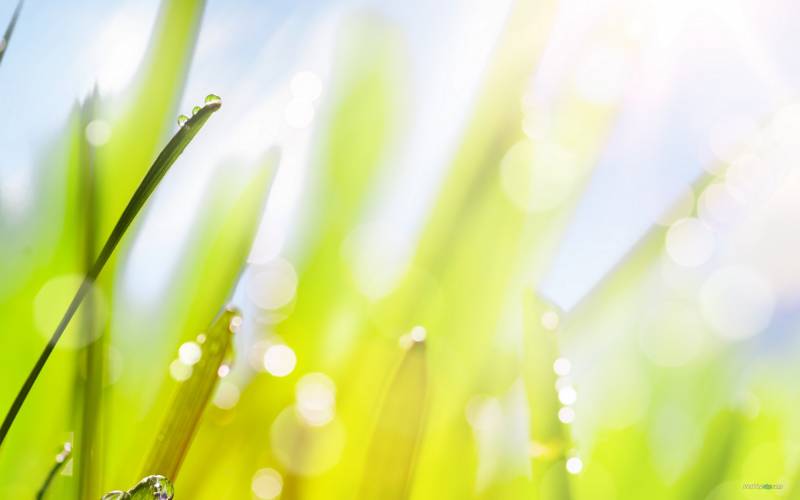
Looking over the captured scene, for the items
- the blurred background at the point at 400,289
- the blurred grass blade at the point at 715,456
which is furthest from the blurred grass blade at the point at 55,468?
the blurred grass blade at the point at 715,456

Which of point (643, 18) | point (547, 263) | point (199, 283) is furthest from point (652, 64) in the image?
point (199, 283)

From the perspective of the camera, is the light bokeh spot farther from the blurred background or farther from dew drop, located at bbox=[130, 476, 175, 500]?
dew drop, located at bbox=[130, 476, 175, 500]

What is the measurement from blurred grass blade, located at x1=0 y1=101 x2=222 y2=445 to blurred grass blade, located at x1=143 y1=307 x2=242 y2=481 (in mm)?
48

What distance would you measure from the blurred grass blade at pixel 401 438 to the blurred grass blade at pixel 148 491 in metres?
0.08

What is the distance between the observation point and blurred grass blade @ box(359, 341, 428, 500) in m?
0.27

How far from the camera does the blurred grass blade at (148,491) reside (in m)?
0.21

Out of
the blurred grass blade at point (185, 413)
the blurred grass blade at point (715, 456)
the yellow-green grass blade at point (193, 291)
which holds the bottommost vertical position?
the blurred grass blade at point (715, 456)

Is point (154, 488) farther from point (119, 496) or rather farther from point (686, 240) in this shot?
point (686, 240)

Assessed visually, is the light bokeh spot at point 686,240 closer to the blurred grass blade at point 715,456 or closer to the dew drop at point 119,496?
the blurred grass blade at point 715,456

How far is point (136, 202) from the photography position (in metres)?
0.24

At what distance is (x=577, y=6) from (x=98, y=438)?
12.0 inches

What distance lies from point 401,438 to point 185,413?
0.08 meters

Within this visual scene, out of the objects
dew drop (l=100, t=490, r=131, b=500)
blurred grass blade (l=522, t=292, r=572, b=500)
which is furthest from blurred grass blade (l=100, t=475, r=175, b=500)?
blurred grass blade (l=522, t=292, r=572, b=500)

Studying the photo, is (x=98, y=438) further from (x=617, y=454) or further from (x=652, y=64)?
(x=652, y=64)
